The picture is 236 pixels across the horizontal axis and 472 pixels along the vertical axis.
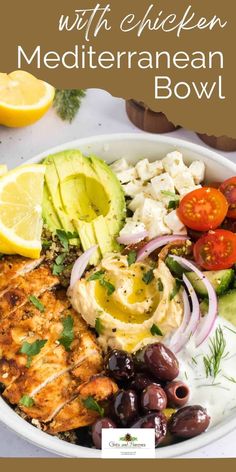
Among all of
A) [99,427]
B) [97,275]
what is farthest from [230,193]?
[99,427]

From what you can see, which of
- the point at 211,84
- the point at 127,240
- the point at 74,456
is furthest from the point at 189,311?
the point at 211,84

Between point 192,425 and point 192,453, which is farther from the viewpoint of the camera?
point 192,453

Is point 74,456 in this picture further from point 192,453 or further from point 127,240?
point 127,240

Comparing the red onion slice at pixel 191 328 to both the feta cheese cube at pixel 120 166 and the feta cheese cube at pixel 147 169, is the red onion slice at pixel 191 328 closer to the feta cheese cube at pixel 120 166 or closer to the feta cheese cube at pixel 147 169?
the feta cheese cube at pixel 147 169

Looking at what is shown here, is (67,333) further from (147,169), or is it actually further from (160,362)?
(147,169)

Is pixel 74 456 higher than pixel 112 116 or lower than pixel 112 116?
lower
